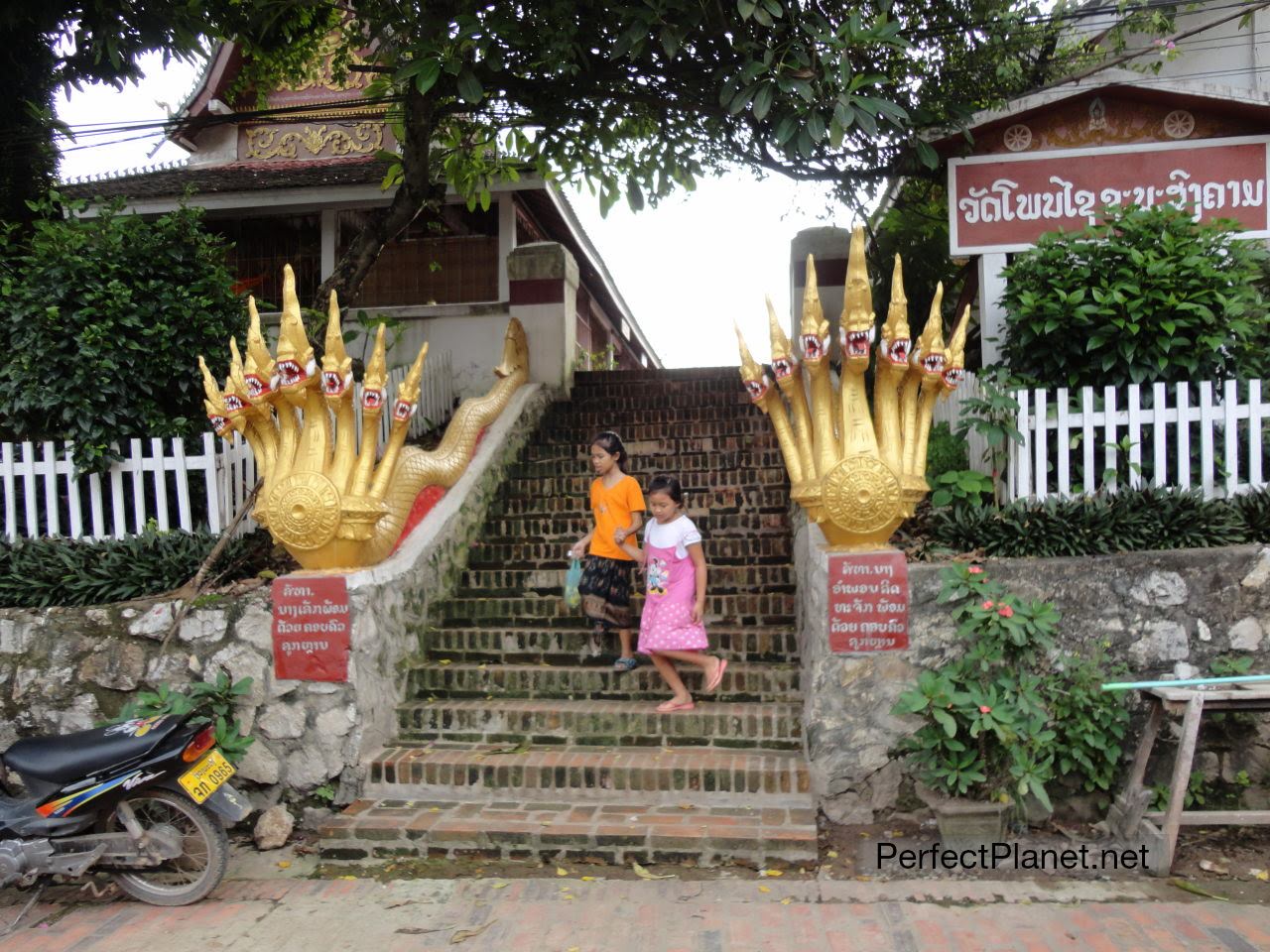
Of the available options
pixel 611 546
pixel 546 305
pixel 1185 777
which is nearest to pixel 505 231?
pixel 546 305

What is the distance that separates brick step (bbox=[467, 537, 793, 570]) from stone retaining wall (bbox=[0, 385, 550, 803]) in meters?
1.40

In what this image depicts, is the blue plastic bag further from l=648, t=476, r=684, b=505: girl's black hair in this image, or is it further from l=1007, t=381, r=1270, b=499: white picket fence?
l=1007, t=381, r=1270, b=499: white picket fence

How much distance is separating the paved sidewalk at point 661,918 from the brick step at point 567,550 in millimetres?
2739

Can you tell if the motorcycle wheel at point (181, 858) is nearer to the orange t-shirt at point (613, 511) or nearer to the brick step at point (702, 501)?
the orange t-shirt at point (613, 511)

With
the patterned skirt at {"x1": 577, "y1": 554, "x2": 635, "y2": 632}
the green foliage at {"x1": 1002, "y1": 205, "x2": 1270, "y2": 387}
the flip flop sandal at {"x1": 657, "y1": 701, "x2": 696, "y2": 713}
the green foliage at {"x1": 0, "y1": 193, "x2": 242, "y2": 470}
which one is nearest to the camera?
the green foliage at {"x1": 1002, "y1": 205, "x2": 1270, "y2": 387}

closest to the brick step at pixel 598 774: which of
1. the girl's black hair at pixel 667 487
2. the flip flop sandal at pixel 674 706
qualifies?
the flip flop sandal at pixel 674 706

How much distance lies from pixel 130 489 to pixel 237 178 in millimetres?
7165

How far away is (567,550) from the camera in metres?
6.86

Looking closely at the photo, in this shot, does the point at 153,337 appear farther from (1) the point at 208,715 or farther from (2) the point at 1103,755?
(2) the point at 1103,755

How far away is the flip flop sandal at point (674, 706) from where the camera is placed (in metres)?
5.19

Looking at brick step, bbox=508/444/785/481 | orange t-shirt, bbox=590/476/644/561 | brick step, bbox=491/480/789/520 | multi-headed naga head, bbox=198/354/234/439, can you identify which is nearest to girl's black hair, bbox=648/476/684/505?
orange t-shirt, bbox=590/476/644/561

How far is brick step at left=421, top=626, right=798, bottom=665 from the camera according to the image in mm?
5727

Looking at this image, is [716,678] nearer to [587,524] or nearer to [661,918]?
[661,918]

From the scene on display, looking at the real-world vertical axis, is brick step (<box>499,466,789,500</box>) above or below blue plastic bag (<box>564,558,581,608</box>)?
above
